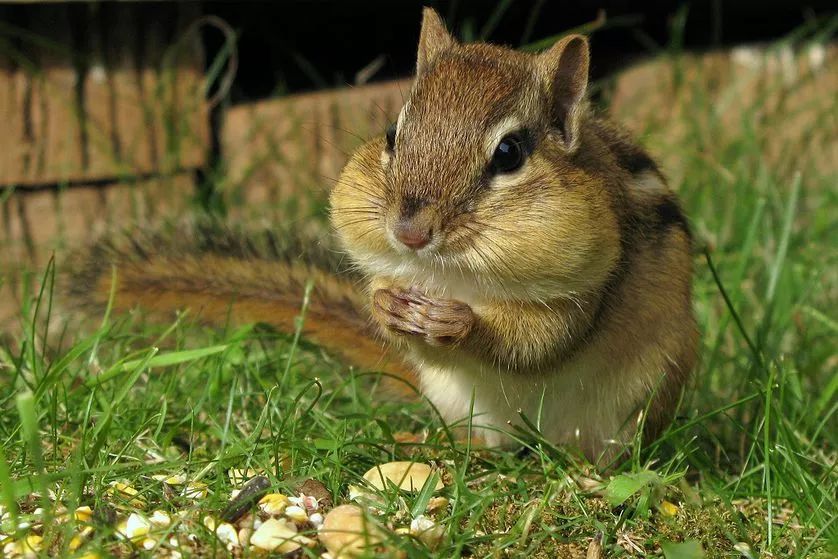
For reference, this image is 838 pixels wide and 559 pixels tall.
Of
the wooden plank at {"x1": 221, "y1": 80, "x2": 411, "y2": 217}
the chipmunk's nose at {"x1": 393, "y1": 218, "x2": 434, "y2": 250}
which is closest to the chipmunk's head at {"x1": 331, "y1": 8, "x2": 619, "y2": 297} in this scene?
the chipmunk's nose at {"x1": 393, "y1": 218, "x2": 434, "y2": 250}

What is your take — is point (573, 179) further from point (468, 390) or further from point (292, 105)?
point (292, 105)

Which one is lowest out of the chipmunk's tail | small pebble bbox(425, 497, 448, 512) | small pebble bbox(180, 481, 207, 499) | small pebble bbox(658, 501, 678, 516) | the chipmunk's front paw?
small pebble bbox(658, 501, 678, 516)

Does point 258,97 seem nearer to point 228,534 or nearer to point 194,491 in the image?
point 194,491

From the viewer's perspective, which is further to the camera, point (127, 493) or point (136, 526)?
point (127, 493)

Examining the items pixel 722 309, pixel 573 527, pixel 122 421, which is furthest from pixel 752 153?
pixel 122 421

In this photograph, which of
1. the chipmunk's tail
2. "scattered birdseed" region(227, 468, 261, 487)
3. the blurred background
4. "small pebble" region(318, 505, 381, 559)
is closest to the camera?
"small pebble" region(318, 505, 381, 559)

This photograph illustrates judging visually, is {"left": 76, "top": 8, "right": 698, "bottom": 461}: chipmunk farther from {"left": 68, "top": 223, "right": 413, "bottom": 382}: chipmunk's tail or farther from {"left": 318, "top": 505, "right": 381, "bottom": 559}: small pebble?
{"left": 318, "top": 505, "right": 381, "bottom": 559}: small pebble

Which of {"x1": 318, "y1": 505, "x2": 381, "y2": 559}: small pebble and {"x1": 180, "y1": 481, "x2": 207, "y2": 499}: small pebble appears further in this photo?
{"x1": 180, "y1": 481, "x2": 207, "y2": 499}: small pebble

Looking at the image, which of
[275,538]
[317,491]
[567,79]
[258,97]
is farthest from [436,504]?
[258,97]
